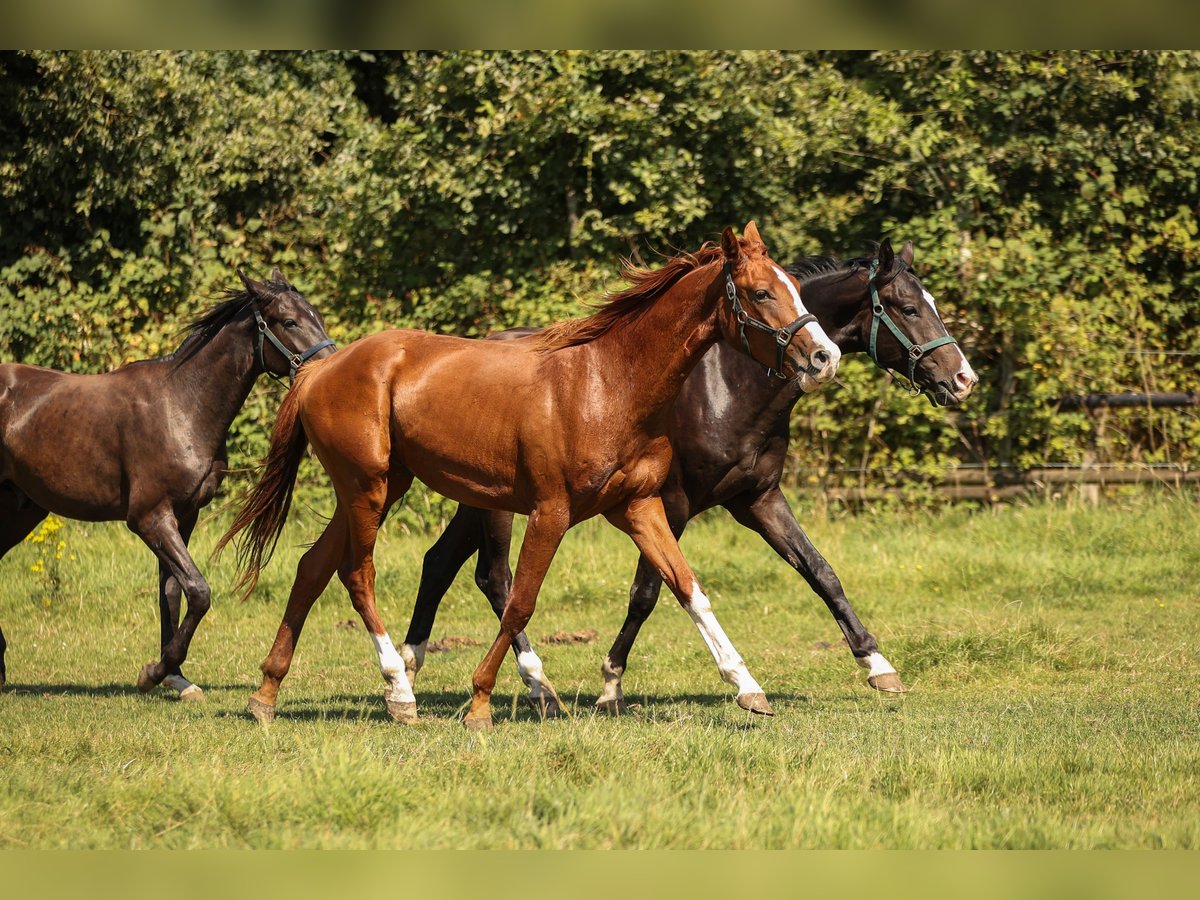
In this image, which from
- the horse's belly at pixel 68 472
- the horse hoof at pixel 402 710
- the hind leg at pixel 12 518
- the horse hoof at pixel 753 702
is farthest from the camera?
the hind leg at pixel 12 518

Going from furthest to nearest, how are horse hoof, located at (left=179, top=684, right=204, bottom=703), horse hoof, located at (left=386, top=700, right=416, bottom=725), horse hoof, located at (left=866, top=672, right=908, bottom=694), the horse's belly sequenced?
the horse's belly < horse hoof, located at (left=179, top=684, right=204, bottom=703) < horse hoof, located at (left=866, top=672, right=908, bottom=694) < horse hoof, located at (left=386, top=700, right=416, bottom=725)

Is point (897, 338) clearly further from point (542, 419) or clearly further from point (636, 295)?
point (542, 419)

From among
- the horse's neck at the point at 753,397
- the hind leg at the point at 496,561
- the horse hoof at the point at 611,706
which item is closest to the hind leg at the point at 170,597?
the hind leg at the point at 496,561

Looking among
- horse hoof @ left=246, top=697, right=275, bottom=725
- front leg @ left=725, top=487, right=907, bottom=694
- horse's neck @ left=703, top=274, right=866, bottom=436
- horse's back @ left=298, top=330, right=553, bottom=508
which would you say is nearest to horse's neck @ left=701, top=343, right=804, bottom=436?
horse's neck @ left=703, top=274, right=866, bottom=436

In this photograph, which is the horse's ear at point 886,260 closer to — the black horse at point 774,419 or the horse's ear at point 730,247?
the black horse at point 774,419

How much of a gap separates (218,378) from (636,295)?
2.80m

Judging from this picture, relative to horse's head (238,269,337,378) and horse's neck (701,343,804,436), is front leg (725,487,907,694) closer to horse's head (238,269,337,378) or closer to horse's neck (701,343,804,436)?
horse's neck (701,343,804,436)

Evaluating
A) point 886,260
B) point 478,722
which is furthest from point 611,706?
point 886,260

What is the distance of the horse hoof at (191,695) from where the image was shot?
22.9 ft

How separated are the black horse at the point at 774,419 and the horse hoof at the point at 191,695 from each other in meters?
1.75

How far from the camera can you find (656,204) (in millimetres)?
12523

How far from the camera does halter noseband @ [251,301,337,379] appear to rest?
728 centimetres

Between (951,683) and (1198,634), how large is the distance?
6.98 ft

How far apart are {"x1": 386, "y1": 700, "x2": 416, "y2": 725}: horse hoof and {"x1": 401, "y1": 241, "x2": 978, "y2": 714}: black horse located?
2.42 ft
